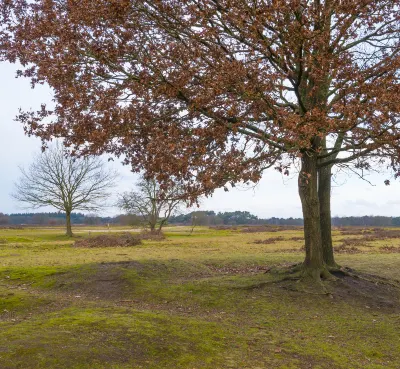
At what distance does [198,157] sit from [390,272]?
9834 mm

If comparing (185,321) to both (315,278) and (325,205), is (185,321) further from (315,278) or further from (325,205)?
(325,205)

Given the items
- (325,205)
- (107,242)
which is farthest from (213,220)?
(325,205)

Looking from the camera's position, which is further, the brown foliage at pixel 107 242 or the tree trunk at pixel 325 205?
the brown foliage at pixel 107 242

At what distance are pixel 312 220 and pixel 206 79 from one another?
5.01m

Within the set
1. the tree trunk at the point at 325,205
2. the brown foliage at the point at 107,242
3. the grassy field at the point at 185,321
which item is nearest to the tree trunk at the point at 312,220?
the grassy field at the point at 185,321

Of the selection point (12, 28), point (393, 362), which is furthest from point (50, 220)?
point (393, 362)

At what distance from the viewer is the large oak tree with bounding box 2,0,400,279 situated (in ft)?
28.6

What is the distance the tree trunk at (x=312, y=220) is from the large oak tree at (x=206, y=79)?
0.05 meters

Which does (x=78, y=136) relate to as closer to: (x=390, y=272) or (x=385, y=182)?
(x=385, y=182)

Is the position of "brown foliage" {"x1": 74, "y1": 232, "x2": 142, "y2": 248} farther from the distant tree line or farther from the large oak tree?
the distant tree line

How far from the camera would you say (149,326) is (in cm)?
742

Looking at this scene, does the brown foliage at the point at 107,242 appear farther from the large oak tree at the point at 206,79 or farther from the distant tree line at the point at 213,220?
the distant tree line at the point at 213,220

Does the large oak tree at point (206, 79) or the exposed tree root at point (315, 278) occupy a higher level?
the large oak tree at point (206, 79)

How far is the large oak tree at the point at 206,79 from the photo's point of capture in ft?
28.6
